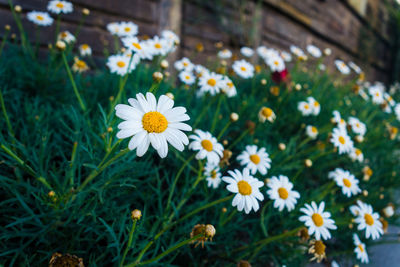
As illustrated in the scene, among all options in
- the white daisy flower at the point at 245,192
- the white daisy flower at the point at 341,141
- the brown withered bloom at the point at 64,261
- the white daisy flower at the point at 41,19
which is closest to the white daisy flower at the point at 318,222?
the white daisy flower at the point at 245,192

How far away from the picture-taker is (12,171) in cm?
114

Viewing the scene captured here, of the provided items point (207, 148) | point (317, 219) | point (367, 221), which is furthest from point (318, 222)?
point (207, 148)

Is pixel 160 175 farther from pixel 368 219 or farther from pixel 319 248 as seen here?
pixel 368 219

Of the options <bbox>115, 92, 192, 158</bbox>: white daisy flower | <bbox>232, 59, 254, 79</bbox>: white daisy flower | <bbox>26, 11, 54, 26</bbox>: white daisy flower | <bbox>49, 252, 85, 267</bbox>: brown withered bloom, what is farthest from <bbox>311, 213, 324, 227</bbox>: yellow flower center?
<bbox>26, 11, 54, 26</bbox>: white daisy flower

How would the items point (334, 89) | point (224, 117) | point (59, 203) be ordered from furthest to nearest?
point (334, 89) → point (224, 117) → point (59, 203)

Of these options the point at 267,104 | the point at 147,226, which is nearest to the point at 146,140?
the point at 147,226

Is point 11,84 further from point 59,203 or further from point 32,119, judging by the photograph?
point 59,203

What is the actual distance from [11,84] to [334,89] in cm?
255

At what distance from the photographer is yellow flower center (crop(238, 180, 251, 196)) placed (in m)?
0.89

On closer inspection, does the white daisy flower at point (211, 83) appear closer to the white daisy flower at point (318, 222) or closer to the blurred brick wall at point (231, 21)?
the white daisy flower at point (318, 222)

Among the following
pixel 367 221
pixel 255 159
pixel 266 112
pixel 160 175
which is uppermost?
pixel 266 112

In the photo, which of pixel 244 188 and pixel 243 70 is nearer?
pixel 244 188

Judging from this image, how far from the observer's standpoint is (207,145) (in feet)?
3.58

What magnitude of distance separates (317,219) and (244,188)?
34 cm
